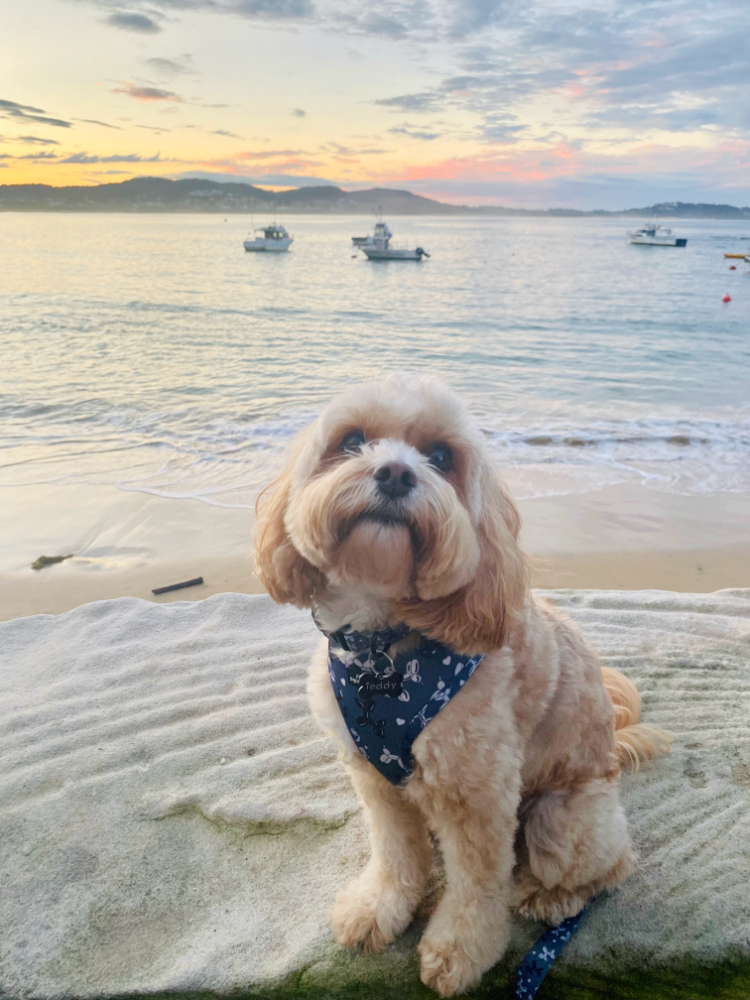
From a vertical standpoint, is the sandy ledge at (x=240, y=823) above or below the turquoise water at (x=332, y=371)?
above

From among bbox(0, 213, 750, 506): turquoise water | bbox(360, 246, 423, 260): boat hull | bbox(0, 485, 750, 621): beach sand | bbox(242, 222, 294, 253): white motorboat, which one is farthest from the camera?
bbox(242, 222, 294, 253): white motorboat

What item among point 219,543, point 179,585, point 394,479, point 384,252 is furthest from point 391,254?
point 394,479

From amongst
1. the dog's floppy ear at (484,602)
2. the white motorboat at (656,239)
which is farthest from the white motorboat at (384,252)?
the dog's floppy ear at (484,602)

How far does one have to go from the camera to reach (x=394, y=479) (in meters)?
1.84

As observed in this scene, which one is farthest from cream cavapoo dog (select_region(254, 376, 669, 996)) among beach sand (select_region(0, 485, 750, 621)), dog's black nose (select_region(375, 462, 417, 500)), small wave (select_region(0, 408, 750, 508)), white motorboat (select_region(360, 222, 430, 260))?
white motorboat (select_region(360, 222, 430, 260))

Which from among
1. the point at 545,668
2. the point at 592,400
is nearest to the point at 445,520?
the point at 545,668

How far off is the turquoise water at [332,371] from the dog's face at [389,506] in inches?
13.8

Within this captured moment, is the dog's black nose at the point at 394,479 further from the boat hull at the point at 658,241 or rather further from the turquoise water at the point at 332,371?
the boat hull at the point at 658,241

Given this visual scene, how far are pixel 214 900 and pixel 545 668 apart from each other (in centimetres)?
154

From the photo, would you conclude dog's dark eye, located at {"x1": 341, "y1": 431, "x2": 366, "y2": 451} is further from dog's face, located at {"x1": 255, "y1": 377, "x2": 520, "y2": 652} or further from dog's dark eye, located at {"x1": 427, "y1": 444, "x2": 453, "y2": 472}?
dog's dark eye, located at {"x1": 427, "y1": 444, "x2": 453, "y2": 472}

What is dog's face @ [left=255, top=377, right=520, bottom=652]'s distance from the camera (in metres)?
1.86

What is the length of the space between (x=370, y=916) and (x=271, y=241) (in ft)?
193

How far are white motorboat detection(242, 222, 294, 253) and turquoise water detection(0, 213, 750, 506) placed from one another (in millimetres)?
24066

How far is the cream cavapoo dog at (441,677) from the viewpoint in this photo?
1.91m
